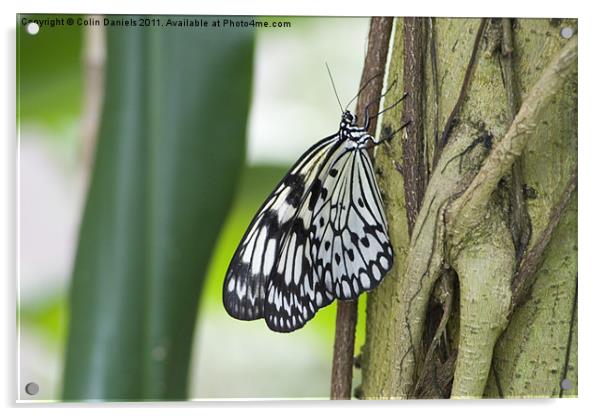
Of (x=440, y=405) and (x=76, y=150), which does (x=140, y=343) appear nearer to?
(x=76, y=150)

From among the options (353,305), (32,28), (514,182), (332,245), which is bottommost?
(353,305)

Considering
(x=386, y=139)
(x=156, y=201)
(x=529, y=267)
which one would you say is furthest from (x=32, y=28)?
(x=529, y=267)

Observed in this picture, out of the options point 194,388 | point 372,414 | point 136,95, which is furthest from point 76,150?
point 372,414

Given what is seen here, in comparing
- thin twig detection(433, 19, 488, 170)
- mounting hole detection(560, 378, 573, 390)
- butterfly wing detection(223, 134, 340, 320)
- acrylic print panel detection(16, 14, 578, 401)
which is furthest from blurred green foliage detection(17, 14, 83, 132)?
mounting hole detection(560, 378, 573, 390)

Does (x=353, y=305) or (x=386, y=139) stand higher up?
(x=386, y=139)

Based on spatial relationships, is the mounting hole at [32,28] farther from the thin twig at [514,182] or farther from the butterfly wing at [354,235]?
the thin twig at [514,182]

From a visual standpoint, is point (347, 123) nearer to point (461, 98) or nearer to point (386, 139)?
point (386, 139)
